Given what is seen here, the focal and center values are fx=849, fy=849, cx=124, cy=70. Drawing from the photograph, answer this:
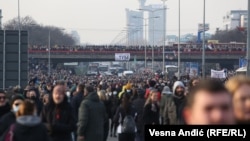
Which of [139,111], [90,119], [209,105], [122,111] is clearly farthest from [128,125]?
[209,105]

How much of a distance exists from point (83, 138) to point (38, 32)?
16352cm

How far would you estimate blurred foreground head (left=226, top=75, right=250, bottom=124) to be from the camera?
4.35 metres

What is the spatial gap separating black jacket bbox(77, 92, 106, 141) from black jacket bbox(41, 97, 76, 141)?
1505 mm

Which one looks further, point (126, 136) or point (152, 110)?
point (126, 136)

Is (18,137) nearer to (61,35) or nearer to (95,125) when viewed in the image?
(95,125)

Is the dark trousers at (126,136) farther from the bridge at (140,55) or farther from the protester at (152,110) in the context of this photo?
the bridge at (140,55)

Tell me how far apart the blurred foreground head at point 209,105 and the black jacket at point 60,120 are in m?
7.53

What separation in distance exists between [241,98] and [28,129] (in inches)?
179

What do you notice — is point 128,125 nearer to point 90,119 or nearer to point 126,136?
point 126,136

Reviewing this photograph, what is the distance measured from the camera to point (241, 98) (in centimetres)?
448

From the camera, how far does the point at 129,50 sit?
116 metres

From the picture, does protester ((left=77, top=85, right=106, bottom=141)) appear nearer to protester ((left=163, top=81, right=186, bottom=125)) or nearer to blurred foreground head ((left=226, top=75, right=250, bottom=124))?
protester ((left=163, top=81, right=186, bottom=125))

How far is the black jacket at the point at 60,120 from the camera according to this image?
11.6m

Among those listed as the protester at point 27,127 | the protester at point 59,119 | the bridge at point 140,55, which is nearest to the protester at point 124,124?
the protester at point 59,119
